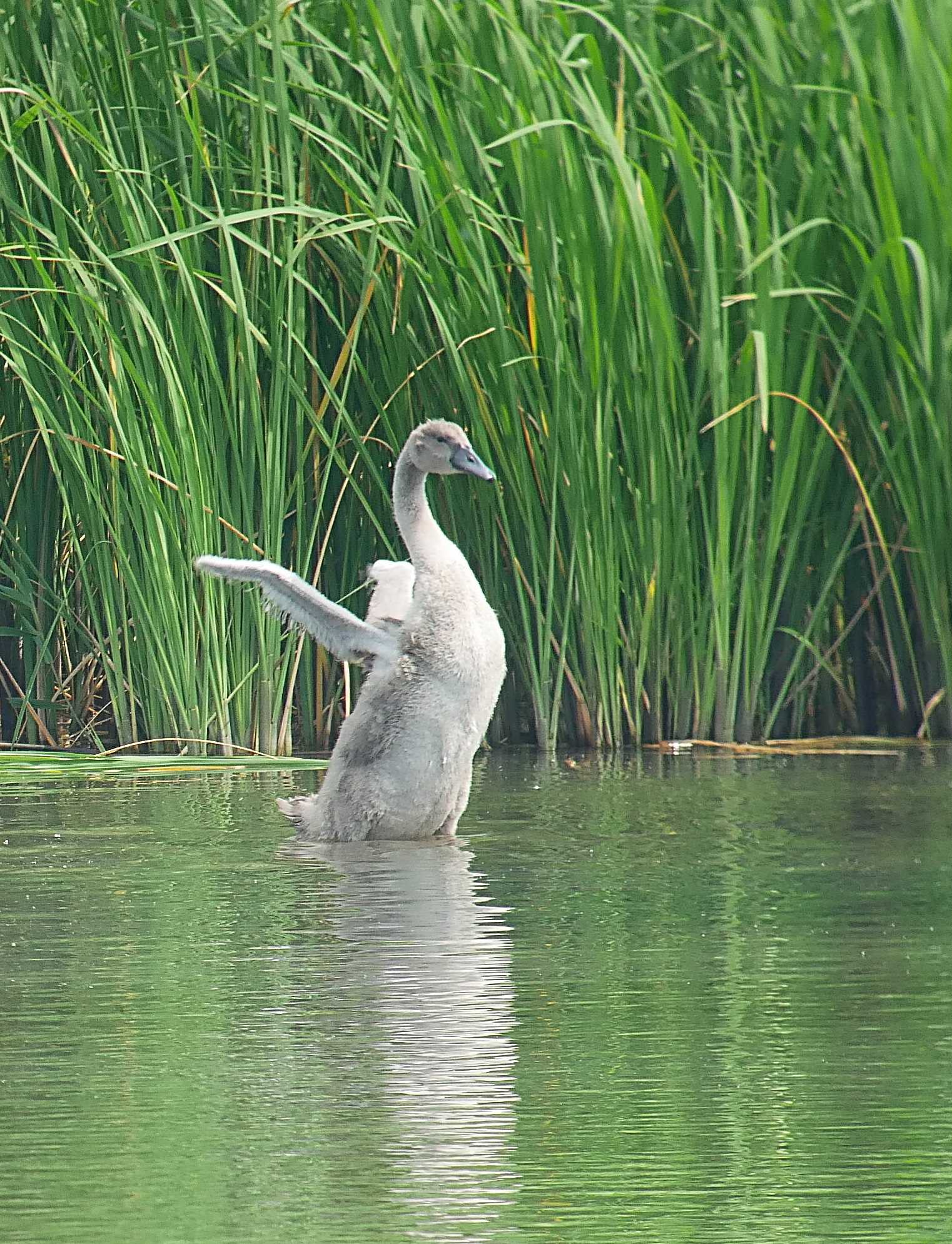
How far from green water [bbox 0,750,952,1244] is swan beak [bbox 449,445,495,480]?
976 mm

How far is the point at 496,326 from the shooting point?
8.02 metres

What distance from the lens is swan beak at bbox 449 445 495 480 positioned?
6.84 metres

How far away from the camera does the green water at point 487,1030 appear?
2943 mm

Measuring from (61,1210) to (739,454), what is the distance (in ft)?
19.3

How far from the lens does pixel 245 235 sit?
7848 mm

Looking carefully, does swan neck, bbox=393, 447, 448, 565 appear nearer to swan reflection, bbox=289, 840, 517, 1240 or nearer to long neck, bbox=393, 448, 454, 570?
long neck, bbox=393, 448, 454, 570

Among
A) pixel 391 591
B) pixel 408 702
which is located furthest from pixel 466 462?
pixel 408 702

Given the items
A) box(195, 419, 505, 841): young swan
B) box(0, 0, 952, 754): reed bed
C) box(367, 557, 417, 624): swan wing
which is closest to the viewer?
box(195, 419, 505, 841): young swan

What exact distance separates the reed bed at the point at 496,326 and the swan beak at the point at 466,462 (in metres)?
1.12

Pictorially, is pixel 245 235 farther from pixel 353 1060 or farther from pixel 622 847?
pixel 353 1060

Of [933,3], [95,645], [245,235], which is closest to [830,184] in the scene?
[933,3]

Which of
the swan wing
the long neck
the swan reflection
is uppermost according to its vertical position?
the long neck

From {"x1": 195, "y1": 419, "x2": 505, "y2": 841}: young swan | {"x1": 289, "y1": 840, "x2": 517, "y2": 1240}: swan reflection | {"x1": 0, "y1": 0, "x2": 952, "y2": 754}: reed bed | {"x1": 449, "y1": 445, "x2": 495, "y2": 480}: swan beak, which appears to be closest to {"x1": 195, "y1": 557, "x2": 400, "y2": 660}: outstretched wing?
{"x1": 195, "y1": 419, "x2": 505, "y2": 841}: young swan

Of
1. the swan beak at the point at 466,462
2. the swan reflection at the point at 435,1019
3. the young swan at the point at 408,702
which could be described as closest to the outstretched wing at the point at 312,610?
the young swan at the point at 408,702
